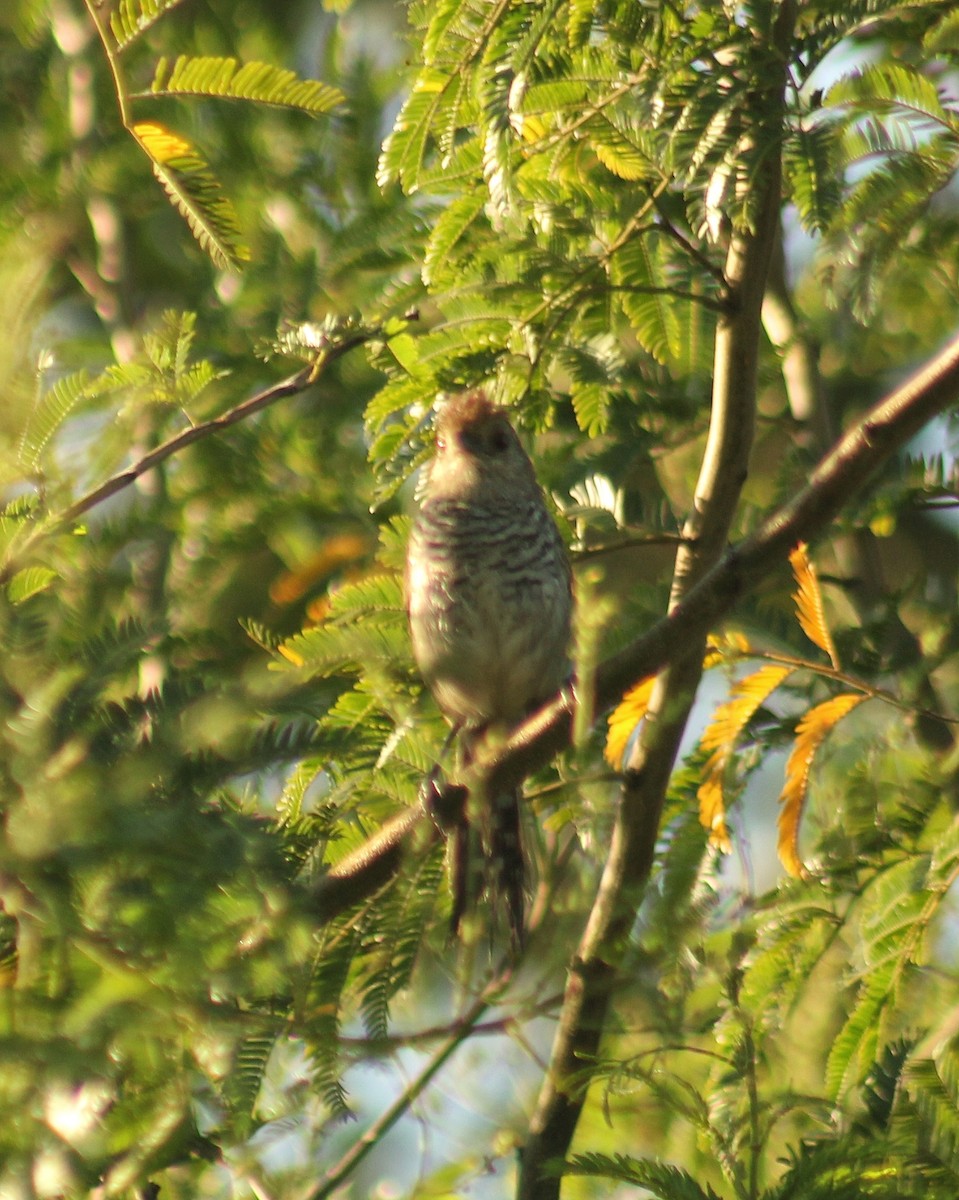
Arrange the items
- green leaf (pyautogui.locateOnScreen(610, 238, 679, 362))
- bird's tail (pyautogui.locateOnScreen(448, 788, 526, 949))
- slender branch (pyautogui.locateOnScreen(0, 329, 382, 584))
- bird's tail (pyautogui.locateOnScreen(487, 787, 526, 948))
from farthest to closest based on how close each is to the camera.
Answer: bird's tail (pyautogui.locateOnScreen(487, 787, 526, 948)) → green leaf (pyautogui.locateOnScreen(610, 238, 679, 362)) → bird's tail (pyautogui.locateOnScreen(448, 788, 526, 949)) → slender branch (pyautogui.locateOnScreen(0, 329, 382, 584))

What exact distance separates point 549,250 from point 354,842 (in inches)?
57.0

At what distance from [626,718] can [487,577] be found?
1160 mm

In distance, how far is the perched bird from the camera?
4.70 m

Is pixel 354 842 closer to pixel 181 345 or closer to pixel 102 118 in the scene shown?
pixel 181 345

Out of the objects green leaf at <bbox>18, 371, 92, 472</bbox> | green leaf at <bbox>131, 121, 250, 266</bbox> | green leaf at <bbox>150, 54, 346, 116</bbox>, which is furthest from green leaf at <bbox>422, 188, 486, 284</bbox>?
green leaf at <bbox>18, 371, 92, 472</bbox>

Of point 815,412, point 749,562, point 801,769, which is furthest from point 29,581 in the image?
point 815,412

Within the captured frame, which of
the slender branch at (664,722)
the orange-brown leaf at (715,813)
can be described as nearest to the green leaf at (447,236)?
the slender branch at (664,722)

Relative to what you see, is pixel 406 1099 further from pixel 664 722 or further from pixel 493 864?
pixel 493 864

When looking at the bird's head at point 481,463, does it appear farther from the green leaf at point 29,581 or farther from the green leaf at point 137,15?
the green leaf at point 29,581

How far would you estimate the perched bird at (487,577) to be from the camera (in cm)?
470

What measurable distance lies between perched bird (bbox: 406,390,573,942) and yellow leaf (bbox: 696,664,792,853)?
3.51 ft

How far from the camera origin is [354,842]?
3.58 metres

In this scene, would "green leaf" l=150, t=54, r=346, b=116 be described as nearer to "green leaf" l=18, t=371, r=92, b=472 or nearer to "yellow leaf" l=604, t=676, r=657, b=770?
"green leaf" l=18, t=371, r=92, b=472

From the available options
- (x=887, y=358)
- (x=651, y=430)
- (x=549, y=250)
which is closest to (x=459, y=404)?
(x=651, y=430)
